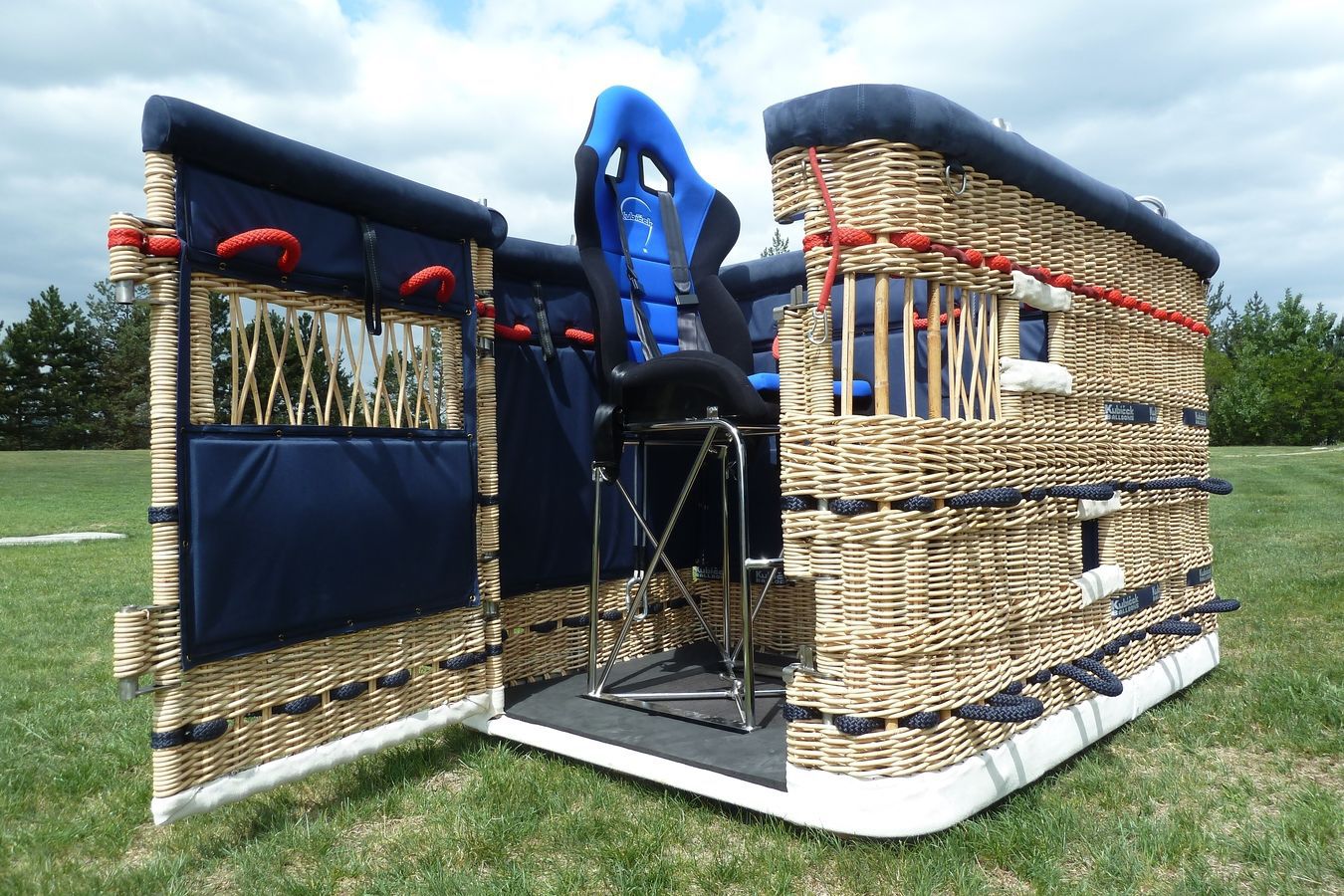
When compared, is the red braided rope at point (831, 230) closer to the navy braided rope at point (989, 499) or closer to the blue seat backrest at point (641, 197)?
the navy braided rope at point (989, 499)

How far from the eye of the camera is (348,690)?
2.48 meters

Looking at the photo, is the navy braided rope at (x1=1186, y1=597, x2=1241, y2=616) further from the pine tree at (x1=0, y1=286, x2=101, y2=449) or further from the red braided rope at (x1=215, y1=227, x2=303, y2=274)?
the pine tree at (x1=0, y1=286, x2=101, y2=449)

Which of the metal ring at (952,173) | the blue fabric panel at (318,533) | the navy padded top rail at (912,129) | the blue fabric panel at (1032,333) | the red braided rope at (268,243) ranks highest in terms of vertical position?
the navy padded top rail at (912,129)

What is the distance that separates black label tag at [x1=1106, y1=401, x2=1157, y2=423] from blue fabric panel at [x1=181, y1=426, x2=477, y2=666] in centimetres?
208

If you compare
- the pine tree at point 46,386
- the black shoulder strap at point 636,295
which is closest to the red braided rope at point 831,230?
the black shoulder strap at point 636,295

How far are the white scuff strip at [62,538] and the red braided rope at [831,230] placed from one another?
389 inches

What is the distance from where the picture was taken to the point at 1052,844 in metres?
2.15

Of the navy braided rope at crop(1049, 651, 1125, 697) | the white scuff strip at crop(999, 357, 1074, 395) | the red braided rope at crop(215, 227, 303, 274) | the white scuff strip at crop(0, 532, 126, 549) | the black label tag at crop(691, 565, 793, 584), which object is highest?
the red braided rope at crop(215, 227, 303, 274)

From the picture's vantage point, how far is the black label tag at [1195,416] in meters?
3.51

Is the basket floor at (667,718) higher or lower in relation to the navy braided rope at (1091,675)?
lower

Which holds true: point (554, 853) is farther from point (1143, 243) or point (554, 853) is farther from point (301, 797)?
point (1143, 243)

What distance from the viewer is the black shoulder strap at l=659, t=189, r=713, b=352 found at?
3320 millimetres

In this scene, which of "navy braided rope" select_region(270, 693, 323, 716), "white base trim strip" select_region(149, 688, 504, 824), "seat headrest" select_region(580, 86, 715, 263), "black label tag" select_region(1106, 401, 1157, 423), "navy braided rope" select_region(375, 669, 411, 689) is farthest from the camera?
"seat headrest" select_region(580, 86, 715, 263)

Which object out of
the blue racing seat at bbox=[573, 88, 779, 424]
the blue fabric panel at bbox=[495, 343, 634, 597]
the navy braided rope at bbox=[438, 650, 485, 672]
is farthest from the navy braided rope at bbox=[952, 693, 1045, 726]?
the blue fabric panel at bbox=[495, 343, 634, 597]
